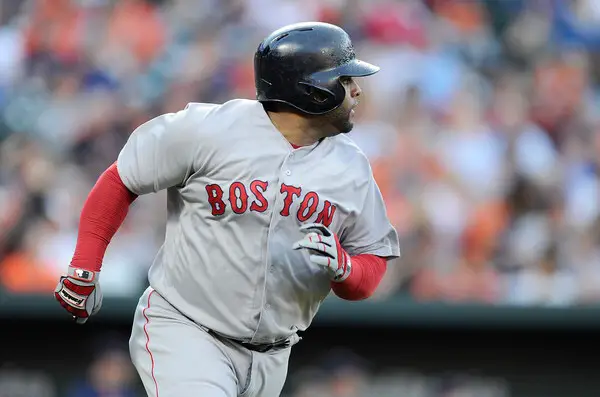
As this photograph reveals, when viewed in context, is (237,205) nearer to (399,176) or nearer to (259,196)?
(259,196)

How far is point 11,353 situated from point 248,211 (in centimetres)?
381

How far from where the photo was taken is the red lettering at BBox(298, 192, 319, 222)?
3.62 meters

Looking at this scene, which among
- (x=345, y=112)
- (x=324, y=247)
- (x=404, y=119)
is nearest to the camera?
(x=324, y=247)

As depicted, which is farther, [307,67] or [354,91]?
[354,91]

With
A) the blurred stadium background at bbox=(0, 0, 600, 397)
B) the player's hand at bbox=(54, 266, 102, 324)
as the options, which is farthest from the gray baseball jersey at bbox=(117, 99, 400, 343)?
the blurred stadium background at bbox=(0, 0, 600, 397)

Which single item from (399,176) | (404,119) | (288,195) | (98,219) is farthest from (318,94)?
(404,119)

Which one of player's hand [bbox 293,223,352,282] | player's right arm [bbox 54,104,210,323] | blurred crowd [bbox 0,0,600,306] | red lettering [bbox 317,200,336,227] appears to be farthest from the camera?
blurred crowd [bbox 0,0,600,306]

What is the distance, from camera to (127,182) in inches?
141

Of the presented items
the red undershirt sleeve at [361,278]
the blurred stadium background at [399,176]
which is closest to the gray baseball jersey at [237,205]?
the red undershirt sleeve at [361,278]

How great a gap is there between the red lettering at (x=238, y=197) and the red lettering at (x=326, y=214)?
0.26 meters

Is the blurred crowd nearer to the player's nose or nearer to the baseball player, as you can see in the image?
the baseball player

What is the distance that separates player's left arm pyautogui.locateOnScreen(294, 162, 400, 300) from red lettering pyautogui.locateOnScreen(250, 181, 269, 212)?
244 millimetres

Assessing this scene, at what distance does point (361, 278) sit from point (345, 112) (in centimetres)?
57

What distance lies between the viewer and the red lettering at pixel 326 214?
364 cm
